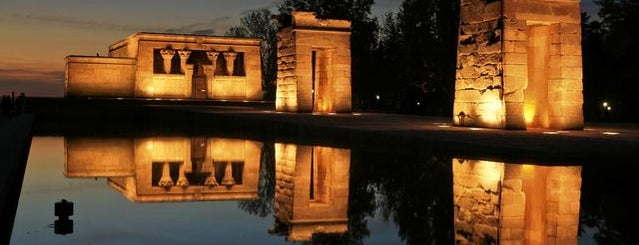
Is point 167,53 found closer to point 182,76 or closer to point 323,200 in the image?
point 182,76

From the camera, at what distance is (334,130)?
16.0m

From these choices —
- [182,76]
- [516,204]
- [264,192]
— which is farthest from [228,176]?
[182,76]

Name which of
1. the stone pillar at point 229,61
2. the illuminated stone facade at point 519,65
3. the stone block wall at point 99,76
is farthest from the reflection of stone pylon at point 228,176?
the stone block wall at point 99,76

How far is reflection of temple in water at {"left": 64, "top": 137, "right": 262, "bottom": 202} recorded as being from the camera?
8070mm

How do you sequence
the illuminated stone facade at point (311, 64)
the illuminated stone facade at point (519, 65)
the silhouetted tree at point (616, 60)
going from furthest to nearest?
the silhouetted tree at point (616, 60)
the illuminated stone facade at point (311, 64)
the illuminated stone facade at point (519, 65)

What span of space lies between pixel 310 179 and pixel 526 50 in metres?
9.24

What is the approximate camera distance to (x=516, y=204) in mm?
6750

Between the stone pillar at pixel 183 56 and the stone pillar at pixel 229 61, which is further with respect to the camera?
the stone pillar at pixel 229 61

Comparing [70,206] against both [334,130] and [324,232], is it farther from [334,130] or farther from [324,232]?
[334,130]

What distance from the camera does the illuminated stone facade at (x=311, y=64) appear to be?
1091 inches

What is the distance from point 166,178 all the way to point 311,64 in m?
18.7

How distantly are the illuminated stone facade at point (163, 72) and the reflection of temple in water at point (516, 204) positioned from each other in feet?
115

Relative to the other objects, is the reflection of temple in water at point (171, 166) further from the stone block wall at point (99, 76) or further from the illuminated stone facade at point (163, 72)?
the stone block wall at point (99, 76)

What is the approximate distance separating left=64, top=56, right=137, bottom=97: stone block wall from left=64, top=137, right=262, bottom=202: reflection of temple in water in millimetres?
28371
